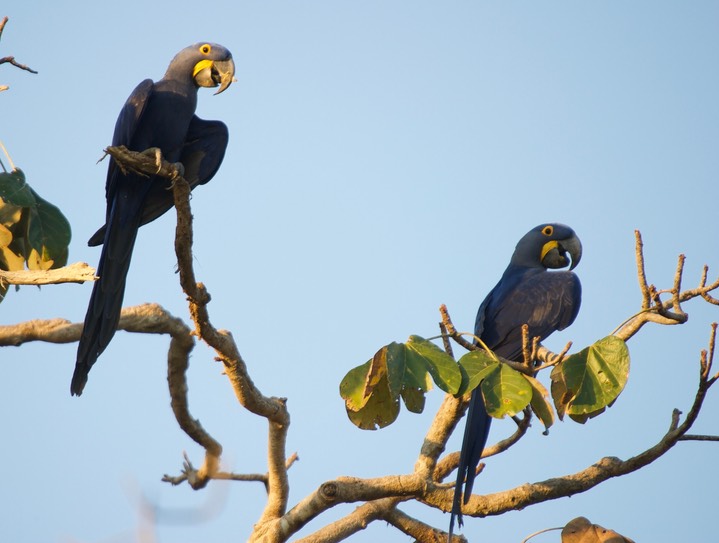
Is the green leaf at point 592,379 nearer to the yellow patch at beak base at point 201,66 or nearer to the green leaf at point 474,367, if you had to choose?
the green leaf at point 474,367

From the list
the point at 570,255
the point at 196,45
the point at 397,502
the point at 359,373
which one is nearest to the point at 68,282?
the point at 359,373

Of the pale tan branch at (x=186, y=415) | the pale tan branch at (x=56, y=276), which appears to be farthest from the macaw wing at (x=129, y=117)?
the pale tan branch at (x=56, y=276)

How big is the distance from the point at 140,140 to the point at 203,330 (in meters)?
1.80

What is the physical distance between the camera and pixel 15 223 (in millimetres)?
3824

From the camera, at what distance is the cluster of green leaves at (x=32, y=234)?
3805 mm

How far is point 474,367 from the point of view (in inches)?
119

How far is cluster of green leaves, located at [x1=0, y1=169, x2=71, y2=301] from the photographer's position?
3.80m

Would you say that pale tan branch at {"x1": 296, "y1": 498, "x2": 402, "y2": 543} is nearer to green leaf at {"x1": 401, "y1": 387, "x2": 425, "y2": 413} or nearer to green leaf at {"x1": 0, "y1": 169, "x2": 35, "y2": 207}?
green leaf at {"x1": 401, "y1": 387, "x2": 425, "y2": 413}

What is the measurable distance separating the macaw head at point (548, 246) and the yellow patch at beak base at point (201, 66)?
272 centimetres

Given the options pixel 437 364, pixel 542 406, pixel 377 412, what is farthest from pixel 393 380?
Result: pixel 542 406

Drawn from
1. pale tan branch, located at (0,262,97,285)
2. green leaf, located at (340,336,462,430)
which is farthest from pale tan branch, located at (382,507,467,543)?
pale tan branch, located at (0,262,97,285)

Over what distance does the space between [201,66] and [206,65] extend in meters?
0.04

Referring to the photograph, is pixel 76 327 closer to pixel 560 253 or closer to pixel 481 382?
pixel 481 382

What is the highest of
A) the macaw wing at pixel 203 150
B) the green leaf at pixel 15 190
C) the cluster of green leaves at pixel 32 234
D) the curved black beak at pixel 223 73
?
the curved black beak at pixel 223 73
